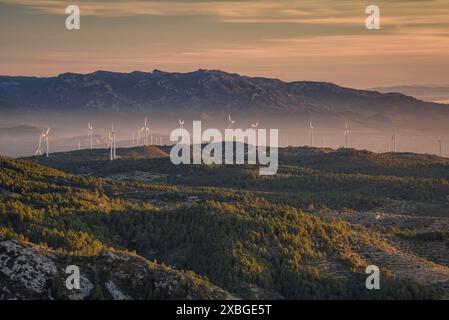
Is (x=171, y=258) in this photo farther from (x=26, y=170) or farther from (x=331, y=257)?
(x=26, y=170)

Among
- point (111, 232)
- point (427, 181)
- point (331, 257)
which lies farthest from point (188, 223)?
point (427, 181)

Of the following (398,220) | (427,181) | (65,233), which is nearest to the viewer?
(65,233)

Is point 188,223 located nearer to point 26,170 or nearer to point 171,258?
point 171,258

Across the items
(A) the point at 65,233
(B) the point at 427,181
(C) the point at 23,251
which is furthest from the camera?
(B) the point at 427,181
